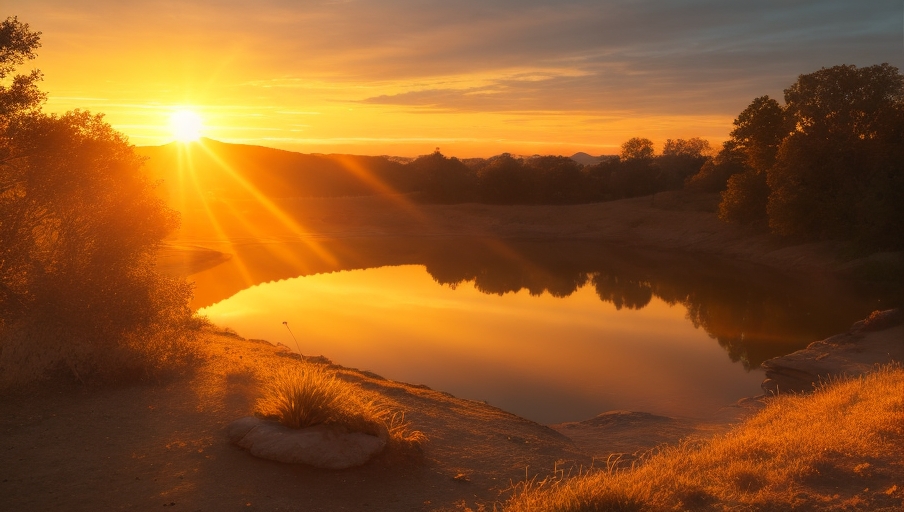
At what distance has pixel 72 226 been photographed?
9828mm

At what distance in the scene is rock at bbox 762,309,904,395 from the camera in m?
12.6

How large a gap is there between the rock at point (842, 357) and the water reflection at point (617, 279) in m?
1.69

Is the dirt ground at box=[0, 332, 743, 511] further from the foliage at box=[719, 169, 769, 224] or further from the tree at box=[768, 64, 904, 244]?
the foliage at box=[719, 169, 769, 224]

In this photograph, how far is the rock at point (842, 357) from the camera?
12570 millimetres

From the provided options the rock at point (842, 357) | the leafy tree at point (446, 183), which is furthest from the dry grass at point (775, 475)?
the leafy tree at point (446, 183)

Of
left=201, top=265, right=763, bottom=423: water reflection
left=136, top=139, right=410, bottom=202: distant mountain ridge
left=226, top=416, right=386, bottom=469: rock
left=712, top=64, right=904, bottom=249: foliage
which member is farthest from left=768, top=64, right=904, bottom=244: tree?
left=136, top=139, right=410, bottom=202: distant mountain ridge

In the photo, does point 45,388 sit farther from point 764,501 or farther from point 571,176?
point 571,176

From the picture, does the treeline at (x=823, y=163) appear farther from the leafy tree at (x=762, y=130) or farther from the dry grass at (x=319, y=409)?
the dry grass at (x=319, y=409)

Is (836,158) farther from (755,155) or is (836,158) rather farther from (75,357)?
(75,357)

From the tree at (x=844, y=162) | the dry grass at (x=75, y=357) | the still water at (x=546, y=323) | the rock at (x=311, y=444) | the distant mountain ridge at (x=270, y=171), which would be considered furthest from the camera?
the distant mountain ridge at (x=270, y=171)

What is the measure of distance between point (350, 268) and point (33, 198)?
77.5 ft

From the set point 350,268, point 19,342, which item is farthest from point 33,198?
point 350,268

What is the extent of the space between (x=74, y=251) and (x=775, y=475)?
9.31m

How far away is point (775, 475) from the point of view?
19.7 ft
